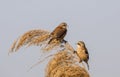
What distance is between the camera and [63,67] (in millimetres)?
4793

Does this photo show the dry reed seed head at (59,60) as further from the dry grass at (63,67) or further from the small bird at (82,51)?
the small bird at (82,51)

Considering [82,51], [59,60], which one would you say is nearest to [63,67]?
[59,60]

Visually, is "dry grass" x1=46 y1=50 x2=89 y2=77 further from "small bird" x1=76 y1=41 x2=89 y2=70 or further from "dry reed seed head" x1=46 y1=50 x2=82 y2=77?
"small bird" x1=76 y1=41 x2=89 y2=70

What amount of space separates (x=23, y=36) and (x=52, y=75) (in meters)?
0.79

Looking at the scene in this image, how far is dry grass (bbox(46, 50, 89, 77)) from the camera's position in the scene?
4.73 meters

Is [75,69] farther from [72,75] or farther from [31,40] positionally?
[31,40]

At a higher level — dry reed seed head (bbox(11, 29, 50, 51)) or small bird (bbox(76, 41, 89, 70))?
dry reed seed head (bbox(11, 29, 50, 51))

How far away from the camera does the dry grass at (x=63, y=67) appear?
15.5 ft

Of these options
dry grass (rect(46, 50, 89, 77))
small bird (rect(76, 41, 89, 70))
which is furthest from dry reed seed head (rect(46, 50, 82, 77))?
small bird (rect(76, 41, 89, 70))

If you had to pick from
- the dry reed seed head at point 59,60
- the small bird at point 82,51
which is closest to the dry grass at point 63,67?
the dry reed seed head at point 59,60

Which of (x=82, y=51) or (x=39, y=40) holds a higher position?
(x=39, y=40)

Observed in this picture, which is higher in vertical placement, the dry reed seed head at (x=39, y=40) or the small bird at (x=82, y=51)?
the dry reed seed head at (x=39, y=40)

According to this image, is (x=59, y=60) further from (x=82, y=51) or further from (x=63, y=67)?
(x=82, y=51)

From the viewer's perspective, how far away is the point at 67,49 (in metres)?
5.07
